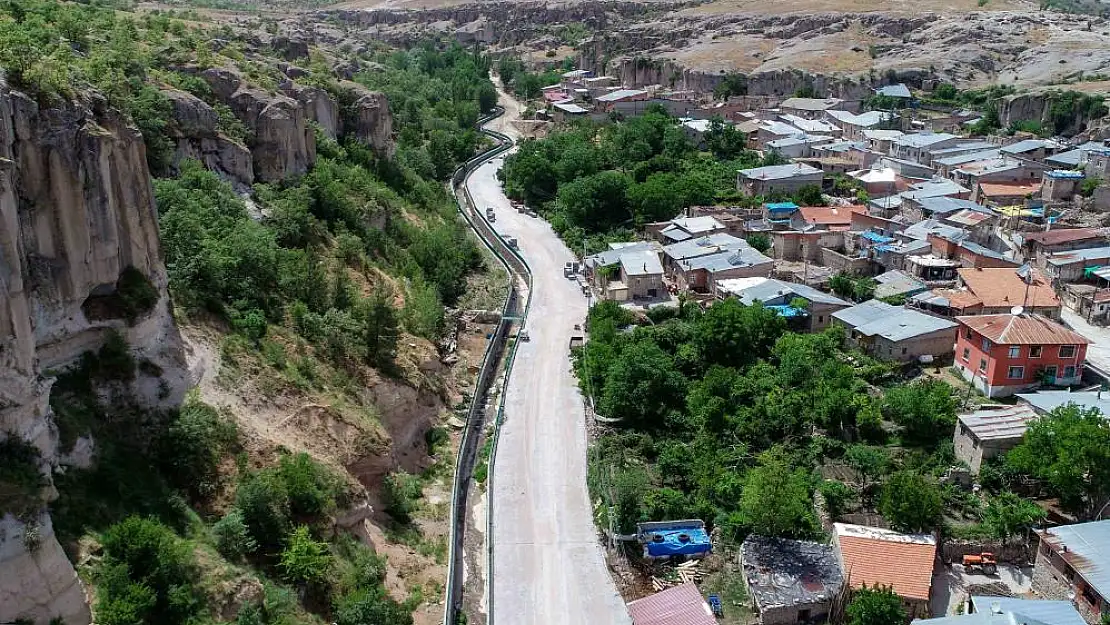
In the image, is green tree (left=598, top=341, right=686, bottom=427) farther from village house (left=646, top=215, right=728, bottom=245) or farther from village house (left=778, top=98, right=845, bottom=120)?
village house (left=778, top=98, right=845, bottom=120)

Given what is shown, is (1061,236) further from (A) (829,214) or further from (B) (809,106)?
(B) (809,106)

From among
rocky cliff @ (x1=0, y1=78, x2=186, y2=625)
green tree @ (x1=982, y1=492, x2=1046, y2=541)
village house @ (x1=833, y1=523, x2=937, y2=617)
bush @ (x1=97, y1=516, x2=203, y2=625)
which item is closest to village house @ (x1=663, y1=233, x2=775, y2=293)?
green tree @ (x1=982, y1=492, x2=1046, y2=541)

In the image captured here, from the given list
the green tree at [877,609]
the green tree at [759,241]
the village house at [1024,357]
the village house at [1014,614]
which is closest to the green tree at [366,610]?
the green tree at [877,609]

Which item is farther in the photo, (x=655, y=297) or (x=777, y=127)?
(x=777, y=127)

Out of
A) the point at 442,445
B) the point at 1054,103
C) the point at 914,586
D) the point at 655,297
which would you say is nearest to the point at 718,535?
the point at 914,586

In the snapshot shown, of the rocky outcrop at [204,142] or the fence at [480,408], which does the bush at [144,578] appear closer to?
the fence at [480,408]

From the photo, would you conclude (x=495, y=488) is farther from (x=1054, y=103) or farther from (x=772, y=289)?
(x=1054, y=103)
